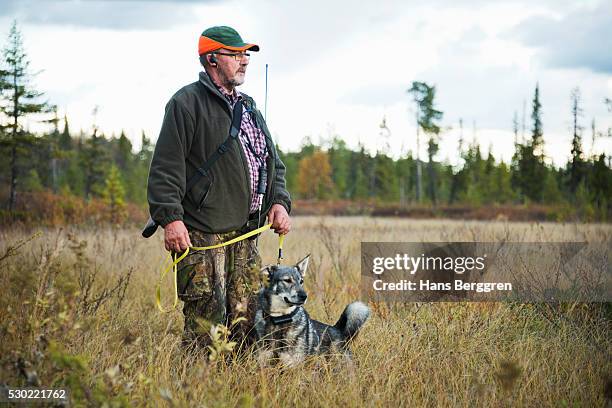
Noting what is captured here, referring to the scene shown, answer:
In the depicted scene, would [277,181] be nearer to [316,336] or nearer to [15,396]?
[316,336]

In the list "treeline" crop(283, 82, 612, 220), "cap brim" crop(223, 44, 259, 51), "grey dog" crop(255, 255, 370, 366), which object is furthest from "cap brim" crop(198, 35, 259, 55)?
"treeline" crop(283, 82, 612, 220)

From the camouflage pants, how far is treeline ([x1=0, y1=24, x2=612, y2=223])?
13.0m

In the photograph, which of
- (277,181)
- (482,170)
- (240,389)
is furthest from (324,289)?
(482,170)

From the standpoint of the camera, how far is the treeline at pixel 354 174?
2288 centimetres

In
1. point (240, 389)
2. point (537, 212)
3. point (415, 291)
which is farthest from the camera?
point (537, 212)

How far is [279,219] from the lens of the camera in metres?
4.75

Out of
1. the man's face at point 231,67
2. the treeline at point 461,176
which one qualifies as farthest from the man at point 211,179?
the treeline at point 461,176

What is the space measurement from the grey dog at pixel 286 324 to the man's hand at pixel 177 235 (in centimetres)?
59

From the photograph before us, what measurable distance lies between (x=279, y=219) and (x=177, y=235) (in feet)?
2.89

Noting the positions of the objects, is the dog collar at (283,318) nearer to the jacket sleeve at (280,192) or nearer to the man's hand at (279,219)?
the man's hand at (279,219)

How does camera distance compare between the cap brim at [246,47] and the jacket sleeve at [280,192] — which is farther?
the jacket sleeve at [280,192]

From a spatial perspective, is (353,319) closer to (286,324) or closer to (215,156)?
(286,324)

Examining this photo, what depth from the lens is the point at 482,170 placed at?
58.1m

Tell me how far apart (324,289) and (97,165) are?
44324mm
